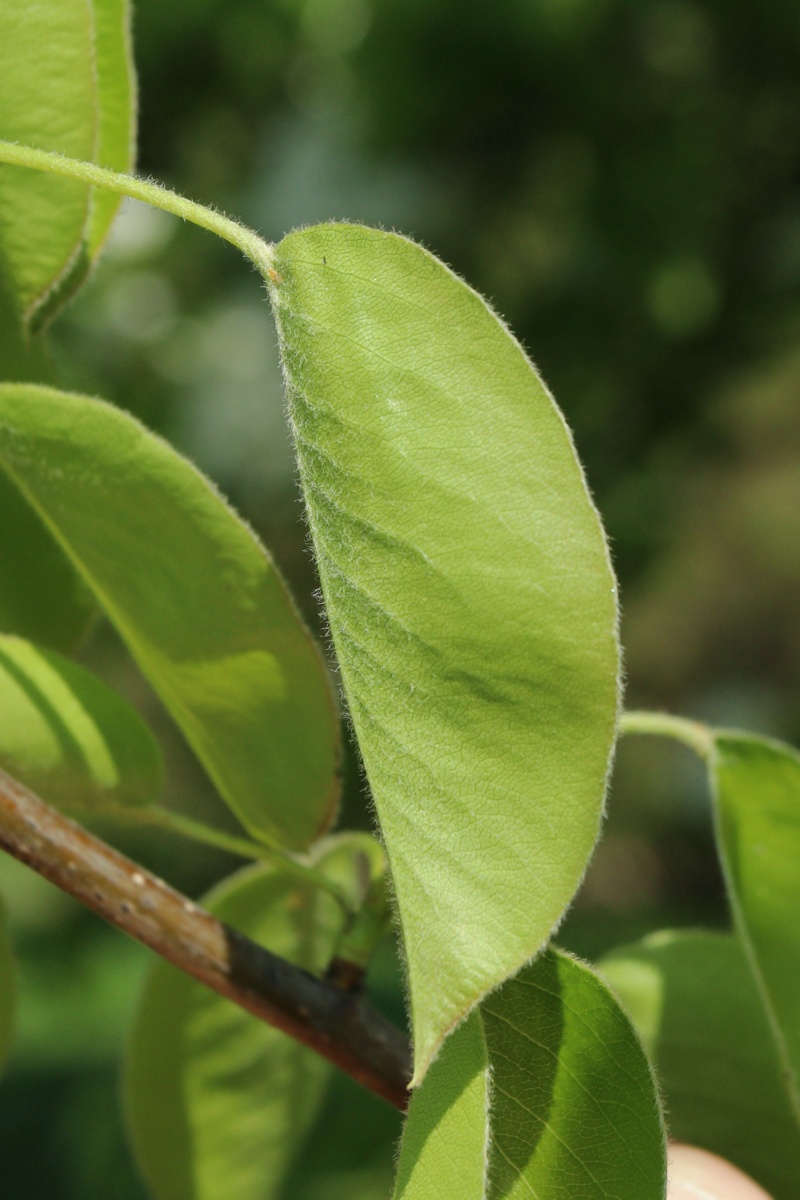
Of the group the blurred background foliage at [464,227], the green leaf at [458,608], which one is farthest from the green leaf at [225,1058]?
the blurred background foliage at [464,227]

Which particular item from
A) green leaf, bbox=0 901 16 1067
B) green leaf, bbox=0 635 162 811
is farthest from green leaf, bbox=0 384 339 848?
green leaf, bbox=0 901 16 1067

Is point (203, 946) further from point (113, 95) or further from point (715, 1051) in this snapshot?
point (113, 95)

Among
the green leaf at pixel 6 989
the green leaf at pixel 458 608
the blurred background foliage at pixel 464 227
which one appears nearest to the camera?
the green leaf at pixel 458 608

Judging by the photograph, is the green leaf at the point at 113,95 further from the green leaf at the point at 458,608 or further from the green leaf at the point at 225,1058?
the green leaf at the point at 225,1058

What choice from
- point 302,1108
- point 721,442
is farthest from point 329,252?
point 721,442

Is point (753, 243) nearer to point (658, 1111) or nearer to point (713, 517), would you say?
point (658, 1111)

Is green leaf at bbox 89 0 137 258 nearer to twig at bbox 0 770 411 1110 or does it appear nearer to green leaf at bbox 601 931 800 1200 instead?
twig at bbox 0 770 411 1110
